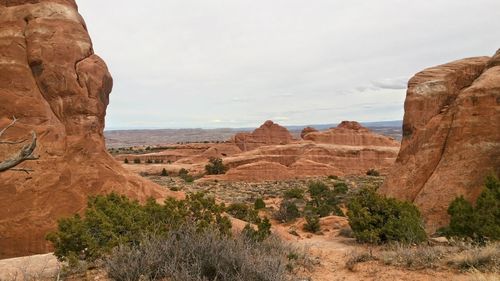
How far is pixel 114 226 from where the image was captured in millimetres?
7797

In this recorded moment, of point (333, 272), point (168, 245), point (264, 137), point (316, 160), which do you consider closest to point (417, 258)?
point (333, 272)

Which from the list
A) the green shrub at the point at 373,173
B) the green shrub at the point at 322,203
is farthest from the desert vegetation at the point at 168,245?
the green shrub at the point at 373,173

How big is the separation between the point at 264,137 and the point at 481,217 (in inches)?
2293

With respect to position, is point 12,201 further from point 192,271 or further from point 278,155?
point 278,155

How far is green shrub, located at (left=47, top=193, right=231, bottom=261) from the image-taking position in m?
7.30

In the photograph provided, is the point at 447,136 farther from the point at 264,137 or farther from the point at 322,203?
the point at 264,137

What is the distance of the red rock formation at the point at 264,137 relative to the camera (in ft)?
221

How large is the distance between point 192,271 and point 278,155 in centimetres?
4354

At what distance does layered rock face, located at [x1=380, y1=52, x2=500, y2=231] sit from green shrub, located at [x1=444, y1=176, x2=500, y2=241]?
2.71m

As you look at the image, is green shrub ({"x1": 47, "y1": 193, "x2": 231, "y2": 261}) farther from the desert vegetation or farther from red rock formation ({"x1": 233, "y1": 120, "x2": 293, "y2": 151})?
red rock formation ({"x1": 233, "y1": 120, "x2": 293, "y2": 151})

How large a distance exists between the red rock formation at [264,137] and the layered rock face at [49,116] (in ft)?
178

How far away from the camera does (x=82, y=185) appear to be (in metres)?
11.8

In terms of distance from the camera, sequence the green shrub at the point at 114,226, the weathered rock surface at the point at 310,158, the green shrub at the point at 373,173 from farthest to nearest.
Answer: the green shrub at the point at 373,173 < the weathered rock surface at the point at 310,158 < the green shrub at the point at 114,226

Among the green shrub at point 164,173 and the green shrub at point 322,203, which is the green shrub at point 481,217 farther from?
the green shrub at point 164,173
